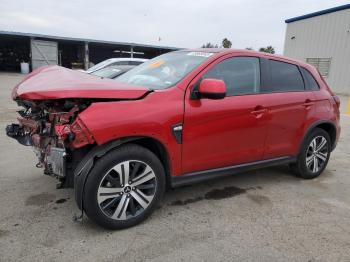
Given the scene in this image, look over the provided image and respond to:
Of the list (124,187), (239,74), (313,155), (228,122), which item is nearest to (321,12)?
(313,155)

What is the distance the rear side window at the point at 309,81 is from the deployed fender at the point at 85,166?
2914mm

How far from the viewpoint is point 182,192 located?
4.03 metres

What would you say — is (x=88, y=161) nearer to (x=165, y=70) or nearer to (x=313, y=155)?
(x=165, y=70)

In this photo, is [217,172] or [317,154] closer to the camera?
[217,172]

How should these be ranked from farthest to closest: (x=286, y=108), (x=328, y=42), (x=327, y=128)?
(x=328, y=42) < (x=327, y=128) < (x=286, y=108)

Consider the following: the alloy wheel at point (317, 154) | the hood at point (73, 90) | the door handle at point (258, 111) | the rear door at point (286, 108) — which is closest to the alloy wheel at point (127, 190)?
the hood at point (73, 90)

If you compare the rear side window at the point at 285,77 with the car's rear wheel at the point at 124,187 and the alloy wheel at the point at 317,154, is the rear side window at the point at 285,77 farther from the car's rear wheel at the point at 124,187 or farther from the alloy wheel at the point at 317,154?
the car's rear wheel at the point at 124,187

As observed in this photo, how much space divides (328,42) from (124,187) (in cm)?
2127

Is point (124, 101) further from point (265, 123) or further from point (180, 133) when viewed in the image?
point (265, 123)

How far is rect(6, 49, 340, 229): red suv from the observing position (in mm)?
2846

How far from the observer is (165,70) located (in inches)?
150

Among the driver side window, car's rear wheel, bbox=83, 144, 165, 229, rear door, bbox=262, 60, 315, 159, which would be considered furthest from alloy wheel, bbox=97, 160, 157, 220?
rear door, bbox=262, 60, 315, 159

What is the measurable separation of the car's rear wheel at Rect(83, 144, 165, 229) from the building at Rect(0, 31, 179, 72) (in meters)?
27.7

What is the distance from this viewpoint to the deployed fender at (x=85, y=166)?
2.81 meters
